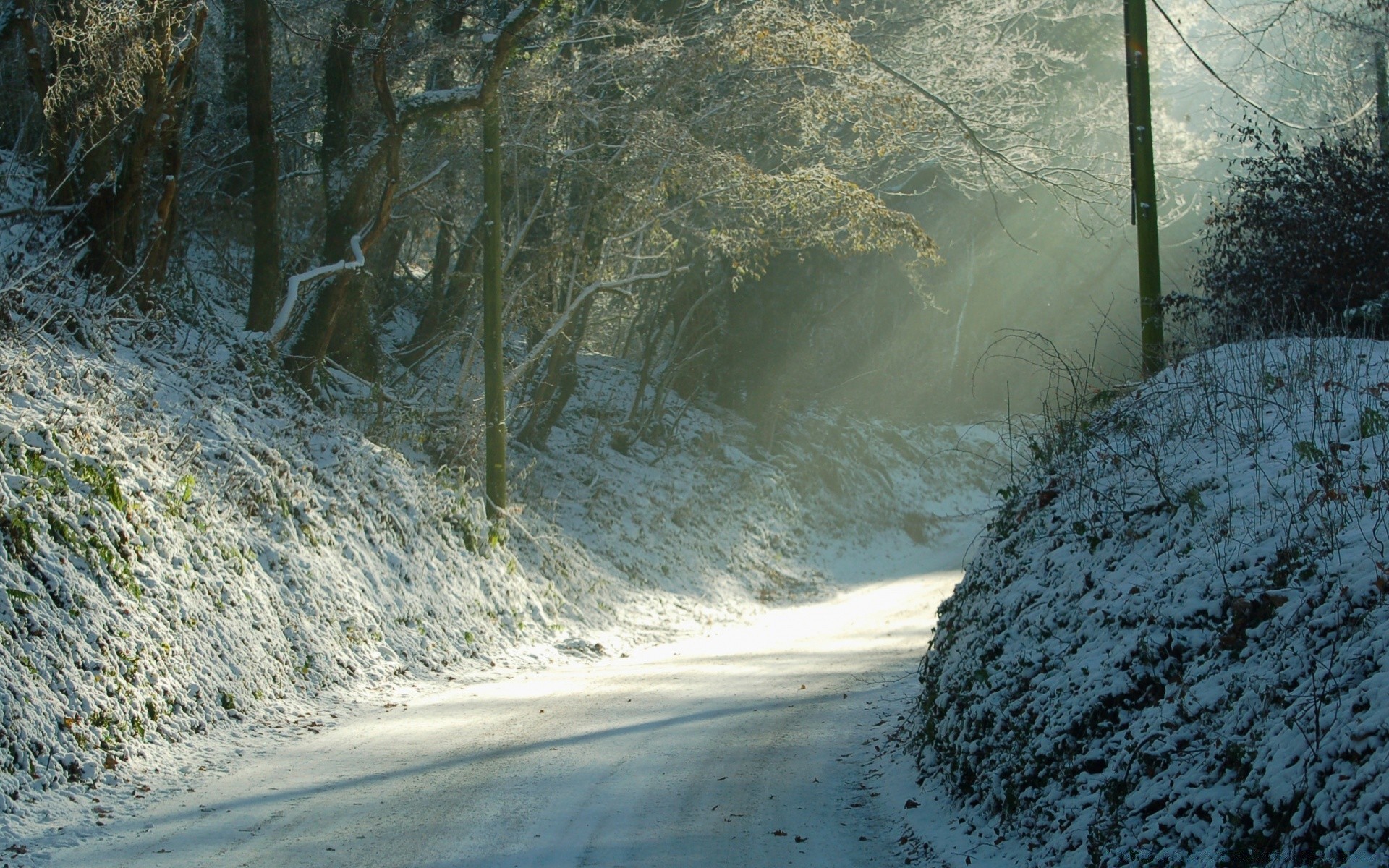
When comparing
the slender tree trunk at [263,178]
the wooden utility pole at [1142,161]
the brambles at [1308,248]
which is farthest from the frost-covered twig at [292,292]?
the brambles at [1308,248]

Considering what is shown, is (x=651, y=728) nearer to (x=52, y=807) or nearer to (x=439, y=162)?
(x=52, y=807)

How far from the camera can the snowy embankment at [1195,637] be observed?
167 inches

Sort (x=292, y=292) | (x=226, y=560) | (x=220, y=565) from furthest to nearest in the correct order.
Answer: (x=292, y=292)
(x=226, y=560)
(x=220, y=565)

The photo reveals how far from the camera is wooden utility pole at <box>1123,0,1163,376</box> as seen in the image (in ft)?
36.5

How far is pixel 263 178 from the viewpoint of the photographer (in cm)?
1503

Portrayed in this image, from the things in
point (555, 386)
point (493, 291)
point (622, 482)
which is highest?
point (493, 291)

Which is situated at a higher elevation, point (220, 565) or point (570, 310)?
point (570, 310)

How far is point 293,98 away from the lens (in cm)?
2052

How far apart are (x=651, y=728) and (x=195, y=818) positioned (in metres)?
3.54

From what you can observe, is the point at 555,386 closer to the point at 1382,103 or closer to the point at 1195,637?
the point at 1382,103

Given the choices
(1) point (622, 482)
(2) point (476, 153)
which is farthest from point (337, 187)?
(1) point (622, 482)

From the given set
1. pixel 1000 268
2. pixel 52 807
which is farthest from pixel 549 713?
pixel 1000 268

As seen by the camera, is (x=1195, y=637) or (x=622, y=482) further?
(x=622, y=482)

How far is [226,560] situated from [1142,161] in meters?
9.64
